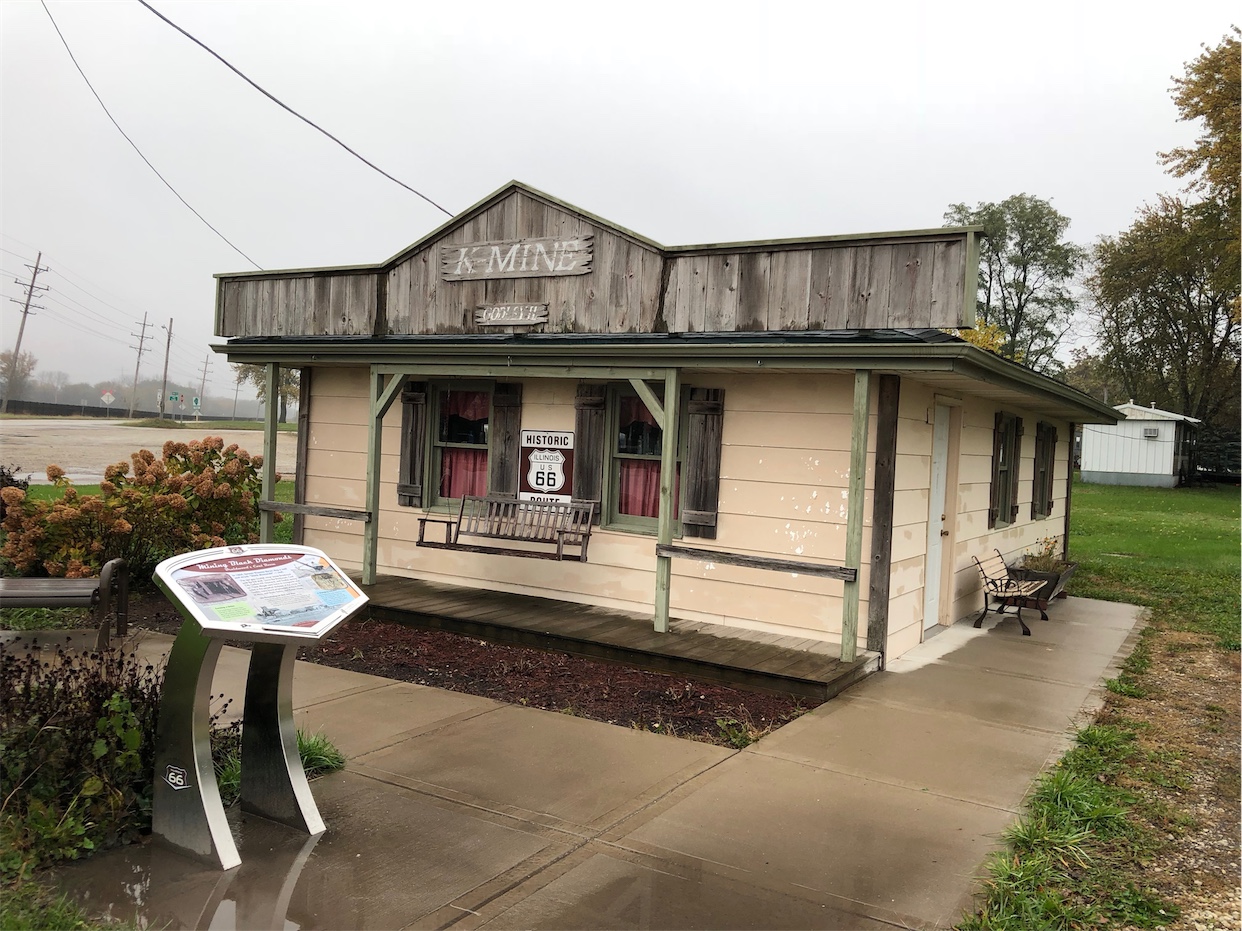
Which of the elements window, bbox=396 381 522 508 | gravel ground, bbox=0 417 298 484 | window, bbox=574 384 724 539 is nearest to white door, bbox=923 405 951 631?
window, bbox=574 384 724 539

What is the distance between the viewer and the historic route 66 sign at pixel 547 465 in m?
9.40

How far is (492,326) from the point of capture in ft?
30.8

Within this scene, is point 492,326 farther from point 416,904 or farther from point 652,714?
point 416,904

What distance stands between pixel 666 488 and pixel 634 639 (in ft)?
4.22

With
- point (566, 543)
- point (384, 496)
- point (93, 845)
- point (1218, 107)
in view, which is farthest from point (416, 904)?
point (1218, 107)

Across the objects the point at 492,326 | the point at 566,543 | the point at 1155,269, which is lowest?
the point at 566,543

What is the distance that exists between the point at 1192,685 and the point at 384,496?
7.93 metres

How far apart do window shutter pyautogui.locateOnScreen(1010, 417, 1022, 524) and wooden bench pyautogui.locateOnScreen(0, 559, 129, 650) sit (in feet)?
32.3

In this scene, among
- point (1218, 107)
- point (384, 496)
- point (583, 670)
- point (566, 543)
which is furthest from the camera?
point (1218, 107)

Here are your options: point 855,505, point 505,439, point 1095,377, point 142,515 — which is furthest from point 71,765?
point 1095,377

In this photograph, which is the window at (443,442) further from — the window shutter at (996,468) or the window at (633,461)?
the window shutter at (996,468)

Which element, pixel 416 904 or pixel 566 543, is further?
pixel 566 543

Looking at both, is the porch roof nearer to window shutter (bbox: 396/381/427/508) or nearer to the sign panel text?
the sign panel text

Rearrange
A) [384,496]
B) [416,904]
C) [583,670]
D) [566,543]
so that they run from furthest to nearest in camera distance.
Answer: [384,496]
[566,543]
[583,670]
[416,904]
